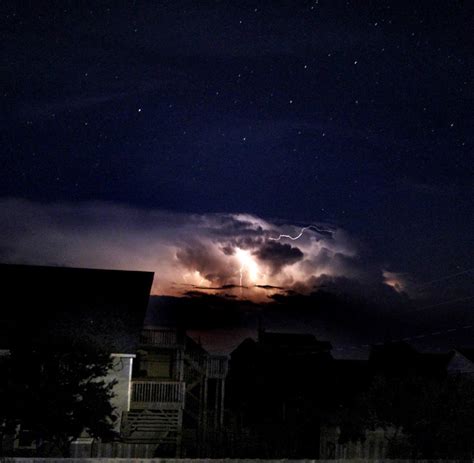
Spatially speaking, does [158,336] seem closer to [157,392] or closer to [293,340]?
[157,392]

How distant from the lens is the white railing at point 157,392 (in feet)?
108

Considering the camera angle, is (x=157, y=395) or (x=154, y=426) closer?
(x=154, y=426)

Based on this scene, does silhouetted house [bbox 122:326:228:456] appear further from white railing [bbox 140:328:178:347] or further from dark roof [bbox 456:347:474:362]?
dark roof [bbox 456:347:474:362]

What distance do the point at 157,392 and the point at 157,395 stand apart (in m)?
0.14

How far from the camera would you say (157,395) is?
33.2 meters

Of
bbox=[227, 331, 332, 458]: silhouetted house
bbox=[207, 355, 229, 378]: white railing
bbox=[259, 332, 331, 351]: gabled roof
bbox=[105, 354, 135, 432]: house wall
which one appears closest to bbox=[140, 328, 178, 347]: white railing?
bbox=[207, 355, 229, 378]: white railing

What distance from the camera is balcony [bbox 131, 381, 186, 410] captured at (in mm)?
32625

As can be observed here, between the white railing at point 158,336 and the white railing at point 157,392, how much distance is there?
4117 mm

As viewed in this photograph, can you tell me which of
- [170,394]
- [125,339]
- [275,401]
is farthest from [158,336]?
[275,401]

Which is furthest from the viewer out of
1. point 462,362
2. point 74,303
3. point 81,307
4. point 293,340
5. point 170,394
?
point 293,340

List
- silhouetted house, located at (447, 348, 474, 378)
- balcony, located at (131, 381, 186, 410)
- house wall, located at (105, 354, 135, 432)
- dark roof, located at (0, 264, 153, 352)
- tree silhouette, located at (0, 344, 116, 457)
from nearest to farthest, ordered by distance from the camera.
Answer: tree silhouette, located at (0, 344, 116, 457), house wall, located at (105, 354, 135, 432), dark roof, located at (0, 264, 153, 352), balcony, located at (131, 381, 186, 410), silhouetted house, located at (447, 348, 474, 378)

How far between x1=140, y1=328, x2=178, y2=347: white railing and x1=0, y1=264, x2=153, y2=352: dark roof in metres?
2.66

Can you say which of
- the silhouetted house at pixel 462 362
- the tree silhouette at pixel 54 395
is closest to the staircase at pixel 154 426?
the tree silhouette at pixel 54 395

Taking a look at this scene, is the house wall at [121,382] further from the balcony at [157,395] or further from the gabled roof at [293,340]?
the gabled roof at [293,340]
